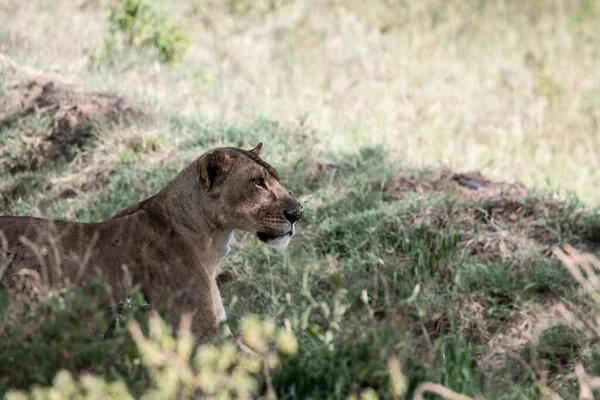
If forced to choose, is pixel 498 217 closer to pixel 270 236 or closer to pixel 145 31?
pixel 270 236

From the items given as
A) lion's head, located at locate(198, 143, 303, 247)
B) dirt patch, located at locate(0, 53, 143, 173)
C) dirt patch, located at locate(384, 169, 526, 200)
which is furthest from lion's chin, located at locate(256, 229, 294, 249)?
dirt patch, located at locate(0, 53, 143, 173)

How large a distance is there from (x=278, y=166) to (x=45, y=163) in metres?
1.87

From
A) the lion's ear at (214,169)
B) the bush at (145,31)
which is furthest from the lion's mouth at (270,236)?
the bush at (145,31)

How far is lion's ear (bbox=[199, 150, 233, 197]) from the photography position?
4.99 meters

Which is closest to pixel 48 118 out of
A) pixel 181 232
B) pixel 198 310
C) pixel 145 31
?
pixel 145 31

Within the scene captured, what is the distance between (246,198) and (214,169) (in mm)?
197

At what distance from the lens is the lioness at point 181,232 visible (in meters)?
4.86

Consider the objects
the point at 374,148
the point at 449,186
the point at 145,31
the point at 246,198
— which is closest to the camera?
the point at 246,198

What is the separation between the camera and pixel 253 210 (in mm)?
5027

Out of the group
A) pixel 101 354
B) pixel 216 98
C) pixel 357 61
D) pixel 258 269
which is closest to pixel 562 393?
pixel 101 354

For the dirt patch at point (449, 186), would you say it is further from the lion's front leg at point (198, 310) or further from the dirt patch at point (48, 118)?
the lion's front leg at point (198, 310)

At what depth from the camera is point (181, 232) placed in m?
5.09

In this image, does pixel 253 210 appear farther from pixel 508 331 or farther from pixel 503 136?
pixel 503 136

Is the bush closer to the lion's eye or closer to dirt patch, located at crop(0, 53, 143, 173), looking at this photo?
dirt patch, located at crop(0, 53, 143, 173)
